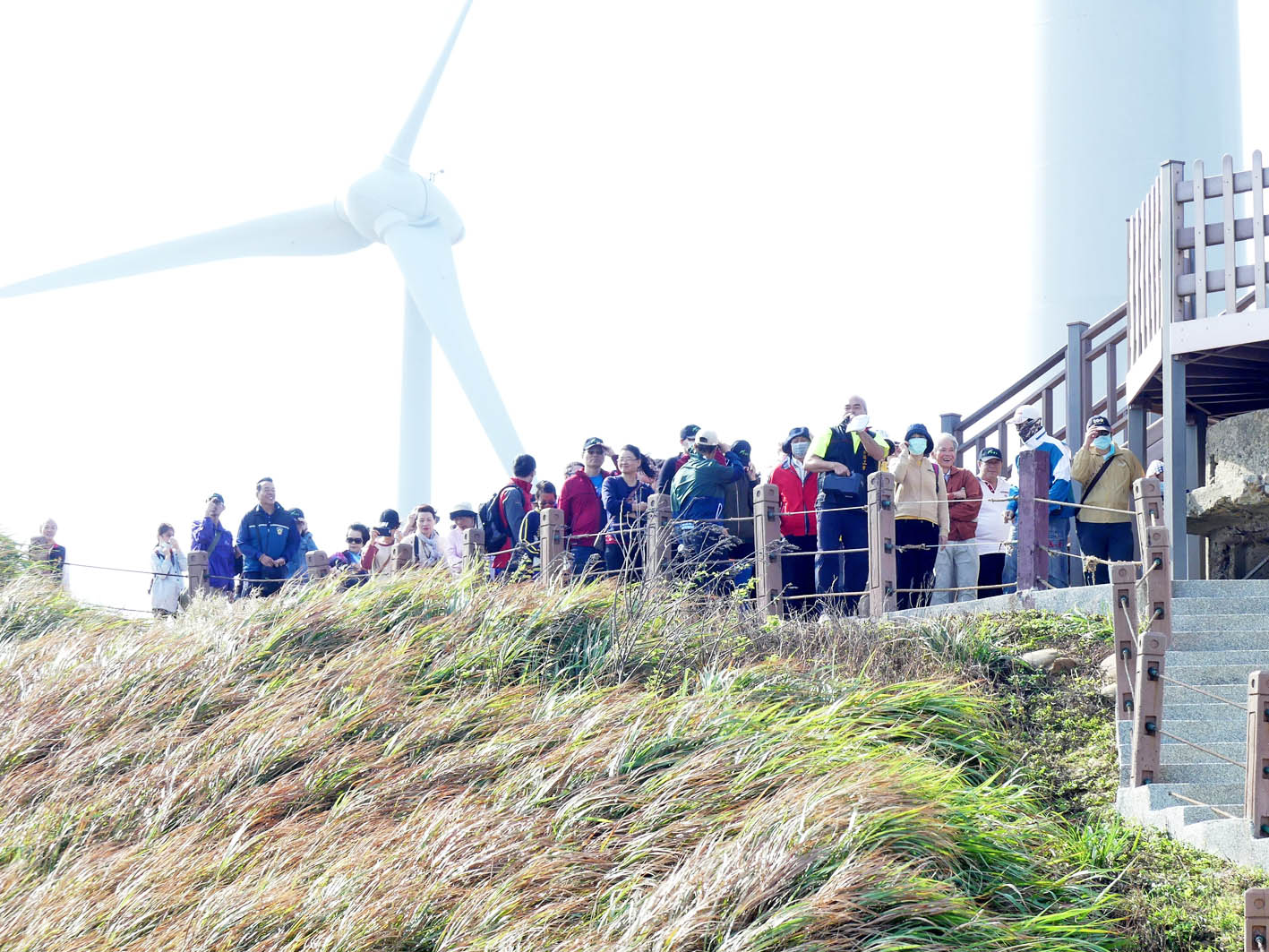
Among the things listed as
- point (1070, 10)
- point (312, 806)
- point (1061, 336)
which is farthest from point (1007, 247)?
point (312, 806)

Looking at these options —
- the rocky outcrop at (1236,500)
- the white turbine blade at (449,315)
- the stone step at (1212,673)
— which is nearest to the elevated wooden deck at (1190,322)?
the rocky outcrop at (1236,500)

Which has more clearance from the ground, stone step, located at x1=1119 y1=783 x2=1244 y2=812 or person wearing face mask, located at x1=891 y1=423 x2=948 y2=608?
person wearing face mask, located at x1=891 y1=423 x2=948 y2=608

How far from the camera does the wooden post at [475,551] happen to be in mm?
11320

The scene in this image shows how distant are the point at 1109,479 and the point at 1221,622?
1.88 metres

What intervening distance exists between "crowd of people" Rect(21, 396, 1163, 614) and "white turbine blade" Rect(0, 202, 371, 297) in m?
9.03

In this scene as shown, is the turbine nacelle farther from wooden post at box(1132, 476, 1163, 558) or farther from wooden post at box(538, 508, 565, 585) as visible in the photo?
wooden post at box(1132, 476, 1163, 558)

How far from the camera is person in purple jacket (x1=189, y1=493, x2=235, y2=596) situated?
48.8 ft

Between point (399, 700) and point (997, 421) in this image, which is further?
point (997, 421)

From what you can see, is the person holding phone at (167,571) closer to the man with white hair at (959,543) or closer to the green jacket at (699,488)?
the green jacket at (699,488)

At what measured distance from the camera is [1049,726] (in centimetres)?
948

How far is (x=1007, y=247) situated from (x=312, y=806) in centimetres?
1524

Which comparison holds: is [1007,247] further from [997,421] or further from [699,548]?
[699,548]

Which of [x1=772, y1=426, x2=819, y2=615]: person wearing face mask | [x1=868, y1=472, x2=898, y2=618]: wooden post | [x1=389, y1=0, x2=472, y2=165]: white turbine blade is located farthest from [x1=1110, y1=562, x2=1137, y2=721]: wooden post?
[x1=389, y1=0, x2=472, y2=165]: white turbine blade

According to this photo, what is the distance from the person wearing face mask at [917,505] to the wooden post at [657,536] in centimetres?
168
